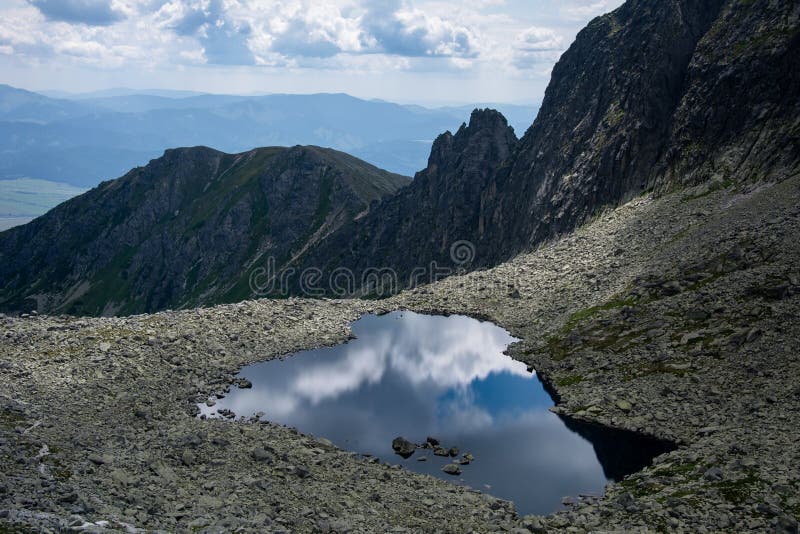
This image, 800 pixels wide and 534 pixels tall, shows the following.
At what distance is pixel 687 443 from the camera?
40.8 m

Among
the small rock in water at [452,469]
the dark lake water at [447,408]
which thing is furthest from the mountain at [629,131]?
the small rock in water at [452,469]

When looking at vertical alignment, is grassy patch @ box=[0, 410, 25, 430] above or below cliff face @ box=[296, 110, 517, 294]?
below

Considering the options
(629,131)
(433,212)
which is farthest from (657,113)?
(433,212)

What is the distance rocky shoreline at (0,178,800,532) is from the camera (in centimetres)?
3130

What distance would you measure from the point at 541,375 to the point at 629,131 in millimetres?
52055

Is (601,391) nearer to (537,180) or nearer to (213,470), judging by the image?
(213,470)

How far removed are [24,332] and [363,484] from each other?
36722 mm

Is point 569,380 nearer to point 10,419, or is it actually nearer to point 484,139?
point 10,419

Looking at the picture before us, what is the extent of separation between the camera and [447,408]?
5600 cm

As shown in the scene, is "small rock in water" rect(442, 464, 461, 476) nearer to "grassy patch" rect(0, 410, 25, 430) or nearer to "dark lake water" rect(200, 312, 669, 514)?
"dark lake water" rect(200, 312, 669, 514)

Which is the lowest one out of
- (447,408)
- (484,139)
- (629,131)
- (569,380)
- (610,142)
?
(447,408)

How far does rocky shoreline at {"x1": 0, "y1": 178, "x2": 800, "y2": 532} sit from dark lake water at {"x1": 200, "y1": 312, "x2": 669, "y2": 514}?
203 centimetres

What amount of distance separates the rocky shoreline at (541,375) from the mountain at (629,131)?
31.4 ft

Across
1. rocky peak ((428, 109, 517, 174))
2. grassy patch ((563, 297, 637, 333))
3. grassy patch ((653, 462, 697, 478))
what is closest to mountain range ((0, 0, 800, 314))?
rocky peak ((428, 109, 517, 174))
